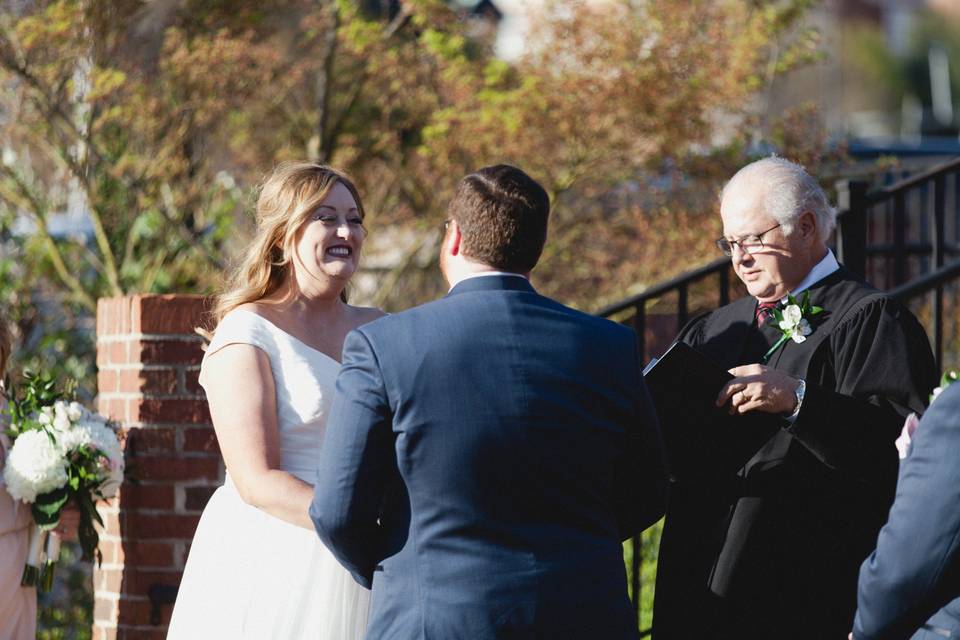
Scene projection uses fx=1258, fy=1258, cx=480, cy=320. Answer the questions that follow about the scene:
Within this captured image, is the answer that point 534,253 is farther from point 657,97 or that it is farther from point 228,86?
point 228,86

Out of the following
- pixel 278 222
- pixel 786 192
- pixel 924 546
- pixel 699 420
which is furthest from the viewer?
pixel 278 222

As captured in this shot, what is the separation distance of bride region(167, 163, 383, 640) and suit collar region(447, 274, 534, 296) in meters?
0.76

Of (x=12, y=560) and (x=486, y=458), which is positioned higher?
(x=486, y=458)

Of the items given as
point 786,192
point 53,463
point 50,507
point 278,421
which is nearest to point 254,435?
point 278,421

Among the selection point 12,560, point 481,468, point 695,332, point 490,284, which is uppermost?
point 490,284

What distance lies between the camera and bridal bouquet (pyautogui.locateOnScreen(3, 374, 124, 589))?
4.03 m

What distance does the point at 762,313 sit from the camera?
3.65 meters

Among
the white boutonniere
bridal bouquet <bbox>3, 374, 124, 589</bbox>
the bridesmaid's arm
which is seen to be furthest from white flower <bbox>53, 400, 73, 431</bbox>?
the white boutonniere

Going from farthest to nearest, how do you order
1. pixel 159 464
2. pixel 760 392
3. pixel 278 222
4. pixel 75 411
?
pixel 159 464
pixel 75 411
pixel 278 222
pixel 760 392

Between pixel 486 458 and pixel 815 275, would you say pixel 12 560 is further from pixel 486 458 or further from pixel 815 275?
pixel 815 275

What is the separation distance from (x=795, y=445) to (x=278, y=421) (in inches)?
55.1

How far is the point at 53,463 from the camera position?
401 cm

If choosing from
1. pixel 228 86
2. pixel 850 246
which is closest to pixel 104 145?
pixel 228 86

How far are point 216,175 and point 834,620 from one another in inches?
273
